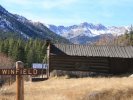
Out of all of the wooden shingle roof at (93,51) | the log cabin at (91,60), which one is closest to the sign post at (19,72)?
the log cabin at (91,60)

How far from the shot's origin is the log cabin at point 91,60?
5238 cm

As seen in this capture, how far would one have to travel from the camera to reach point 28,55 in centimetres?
11806

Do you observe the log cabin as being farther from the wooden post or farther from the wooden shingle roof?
the wooden post

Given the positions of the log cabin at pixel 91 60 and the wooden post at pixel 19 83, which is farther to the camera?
the log cabin at pixel 91 60

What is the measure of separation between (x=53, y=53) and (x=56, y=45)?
2.45 meters

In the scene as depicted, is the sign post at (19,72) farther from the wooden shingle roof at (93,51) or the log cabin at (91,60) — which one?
the wooden shingle roof at (93,51)

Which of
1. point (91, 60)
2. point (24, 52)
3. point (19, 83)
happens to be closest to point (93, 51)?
point (91, 60)

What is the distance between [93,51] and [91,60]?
163 cm

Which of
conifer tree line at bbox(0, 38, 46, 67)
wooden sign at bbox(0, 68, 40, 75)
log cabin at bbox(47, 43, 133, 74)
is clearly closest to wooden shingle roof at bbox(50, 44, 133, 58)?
log cabin at bbox(47, 43, 133, 74)

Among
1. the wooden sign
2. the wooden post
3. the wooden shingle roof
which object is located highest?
the wooden shingle roof

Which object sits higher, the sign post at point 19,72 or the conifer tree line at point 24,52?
the conifer tree line at point 24,52

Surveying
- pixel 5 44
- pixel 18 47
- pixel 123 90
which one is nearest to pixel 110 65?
pixel 123 90

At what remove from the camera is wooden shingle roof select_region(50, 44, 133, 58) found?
52625mm

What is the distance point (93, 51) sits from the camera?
176ft
